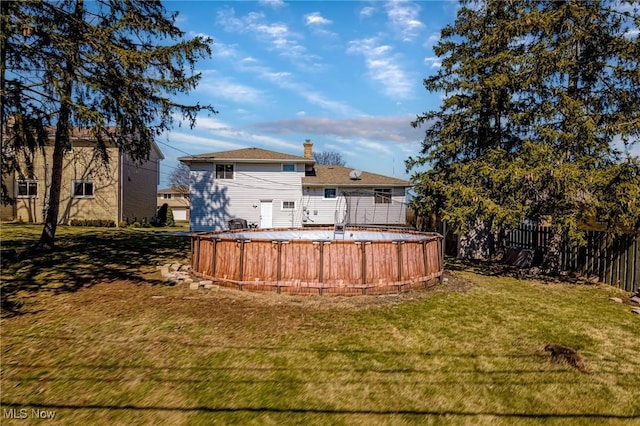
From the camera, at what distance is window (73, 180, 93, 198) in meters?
22.8

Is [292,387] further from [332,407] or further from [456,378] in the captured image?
[456,378]

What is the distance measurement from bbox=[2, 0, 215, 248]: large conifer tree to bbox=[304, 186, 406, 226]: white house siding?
13.3 meters

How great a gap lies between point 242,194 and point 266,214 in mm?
2017

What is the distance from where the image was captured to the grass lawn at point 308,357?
142 inches

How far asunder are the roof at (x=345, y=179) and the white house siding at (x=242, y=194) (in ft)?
6.32

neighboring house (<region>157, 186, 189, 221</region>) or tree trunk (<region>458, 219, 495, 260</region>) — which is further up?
neighboring house (<region>157, 186, 189, 221</region>)

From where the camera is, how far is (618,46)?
9.73 meters

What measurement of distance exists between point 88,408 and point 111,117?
32.4 ft

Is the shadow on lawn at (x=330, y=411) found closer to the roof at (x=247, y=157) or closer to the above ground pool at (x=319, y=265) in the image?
the above ground pool at (x=319, y=265)

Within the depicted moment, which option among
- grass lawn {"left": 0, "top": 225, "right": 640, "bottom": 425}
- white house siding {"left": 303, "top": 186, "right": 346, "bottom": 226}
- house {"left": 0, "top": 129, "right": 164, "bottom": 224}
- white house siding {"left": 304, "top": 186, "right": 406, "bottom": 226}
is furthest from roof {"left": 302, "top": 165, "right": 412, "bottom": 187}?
grass lawn {"left": 0, "top": 225, "right": 640, "bottom": 425}

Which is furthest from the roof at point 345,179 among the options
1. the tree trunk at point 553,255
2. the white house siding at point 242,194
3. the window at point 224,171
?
the tree trunk at point 553,255

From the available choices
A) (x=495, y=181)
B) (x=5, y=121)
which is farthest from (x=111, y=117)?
(x=495, y=181)

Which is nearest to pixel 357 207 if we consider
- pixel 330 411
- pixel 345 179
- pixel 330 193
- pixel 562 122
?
pixel 330 193

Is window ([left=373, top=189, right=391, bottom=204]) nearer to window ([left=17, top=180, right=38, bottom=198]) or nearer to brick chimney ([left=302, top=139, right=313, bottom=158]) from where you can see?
brick chimney ([left=302, top=139, right=313, bottom=158])
